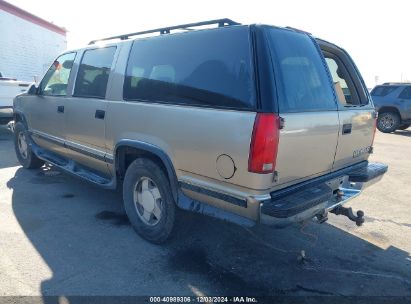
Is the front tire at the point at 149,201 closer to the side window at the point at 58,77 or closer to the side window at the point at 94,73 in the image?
the side window at the point at 94,73

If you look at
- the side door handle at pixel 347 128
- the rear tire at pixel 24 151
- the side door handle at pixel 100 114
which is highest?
the side door handle at pixel 347 128

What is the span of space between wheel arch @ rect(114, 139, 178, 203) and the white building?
1306 cm

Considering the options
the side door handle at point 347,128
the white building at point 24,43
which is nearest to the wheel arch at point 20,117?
the side door handle at point 347,128

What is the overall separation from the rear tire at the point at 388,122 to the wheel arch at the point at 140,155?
12.5m

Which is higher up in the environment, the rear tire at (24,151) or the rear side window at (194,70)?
the rear side window at (194,70)

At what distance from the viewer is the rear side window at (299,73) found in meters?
2.82

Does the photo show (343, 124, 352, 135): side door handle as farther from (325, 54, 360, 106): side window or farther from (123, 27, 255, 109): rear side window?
(123, 27, 255, 109): rear side window

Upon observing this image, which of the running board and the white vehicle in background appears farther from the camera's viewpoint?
the white vehicle in background

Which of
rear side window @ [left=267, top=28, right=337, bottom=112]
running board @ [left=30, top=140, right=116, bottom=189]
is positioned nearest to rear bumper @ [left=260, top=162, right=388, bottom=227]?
rear side window @ [left=267, top=28, right=337, bottom=112]

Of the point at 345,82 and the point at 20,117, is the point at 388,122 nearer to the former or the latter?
the point at 345,82

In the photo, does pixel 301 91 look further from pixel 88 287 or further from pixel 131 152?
pixel 88 287

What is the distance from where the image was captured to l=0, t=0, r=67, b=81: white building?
53.1 ft

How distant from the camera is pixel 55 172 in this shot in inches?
250

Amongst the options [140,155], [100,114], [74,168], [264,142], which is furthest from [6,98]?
[264,142]
